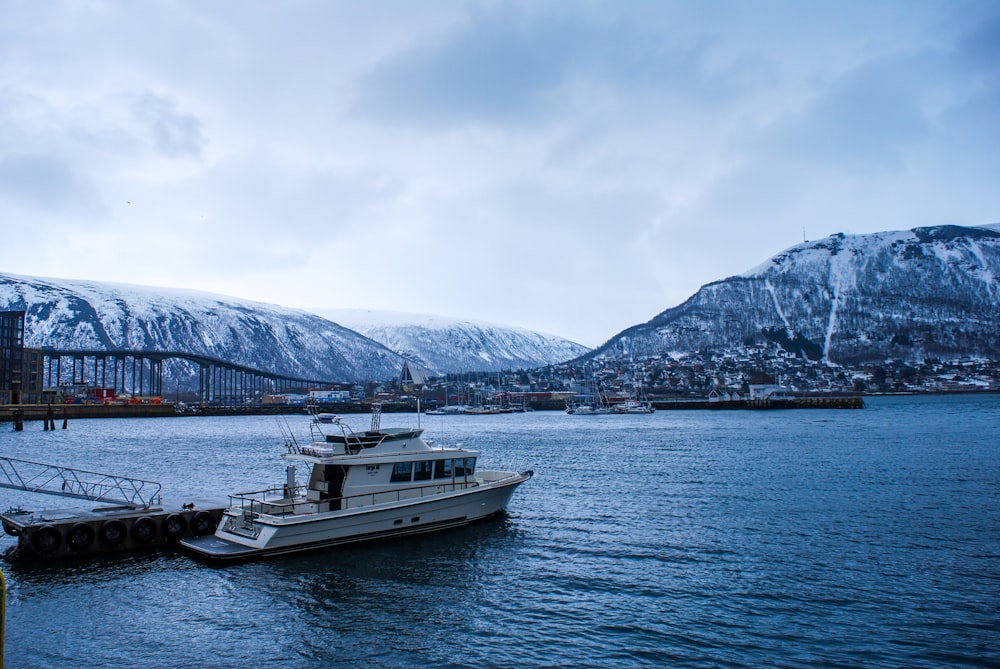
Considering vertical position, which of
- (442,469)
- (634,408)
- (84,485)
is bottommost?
(634,408)

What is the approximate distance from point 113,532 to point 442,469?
12726 mm

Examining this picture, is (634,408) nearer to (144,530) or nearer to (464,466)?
(464,466)

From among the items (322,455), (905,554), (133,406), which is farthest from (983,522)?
(133,406)

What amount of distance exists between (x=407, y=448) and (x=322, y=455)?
11.7 ft

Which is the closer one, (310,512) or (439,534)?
(310,512)

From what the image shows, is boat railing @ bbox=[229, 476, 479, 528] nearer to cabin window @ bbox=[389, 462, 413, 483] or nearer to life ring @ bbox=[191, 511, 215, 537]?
cabin window @ bbox=[389, 462, 413, 483]

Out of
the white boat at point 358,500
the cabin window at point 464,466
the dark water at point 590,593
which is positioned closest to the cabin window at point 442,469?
the white boat at point 358,500

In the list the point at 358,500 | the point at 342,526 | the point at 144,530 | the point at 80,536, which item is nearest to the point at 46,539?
the point at 80,536

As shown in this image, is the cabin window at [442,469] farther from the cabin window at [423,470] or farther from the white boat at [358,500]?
the cabin window at [423,470]

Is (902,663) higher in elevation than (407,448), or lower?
lower

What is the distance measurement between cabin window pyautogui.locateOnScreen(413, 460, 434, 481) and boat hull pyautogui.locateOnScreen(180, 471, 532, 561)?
1137 mm

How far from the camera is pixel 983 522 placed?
30.0 meters

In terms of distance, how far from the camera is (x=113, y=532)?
87.1 ft

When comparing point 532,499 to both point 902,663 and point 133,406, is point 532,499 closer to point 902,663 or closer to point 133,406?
point 902,663
